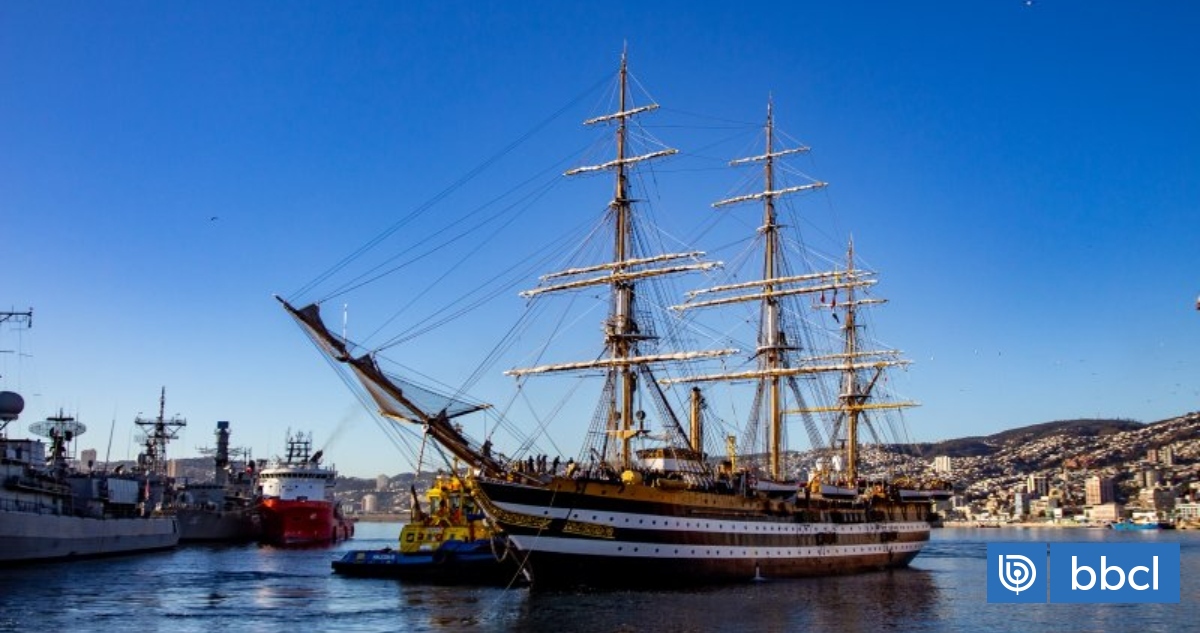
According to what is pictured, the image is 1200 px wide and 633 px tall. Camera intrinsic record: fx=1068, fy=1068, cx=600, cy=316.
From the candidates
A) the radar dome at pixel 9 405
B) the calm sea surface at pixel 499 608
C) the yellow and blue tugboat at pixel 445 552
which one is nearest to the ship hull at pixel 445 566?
the yellow and blue tugboat at pixel 445 552

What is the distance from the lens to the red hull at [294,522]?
95250mm

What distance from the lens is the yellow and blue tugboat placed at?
50969mm

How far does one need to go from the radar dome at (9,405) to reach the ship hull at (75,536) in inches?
258

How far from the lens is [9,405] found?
6228 centimetres

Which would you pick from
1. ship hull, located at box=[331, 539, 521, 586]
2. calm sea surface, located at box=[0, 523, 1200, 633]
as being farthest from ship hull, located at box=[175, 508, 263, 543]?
ship hull, located at box=[331, 539, 521, 586]

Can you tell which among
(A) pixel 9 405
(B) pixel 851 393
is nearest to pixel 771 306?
(B) pixel 851 393

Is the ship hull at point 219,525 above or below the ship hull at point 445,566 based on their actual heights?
below

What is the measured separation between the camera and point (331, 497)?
112 m

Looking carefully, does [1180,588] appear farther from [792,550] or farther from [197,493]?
[197,493]

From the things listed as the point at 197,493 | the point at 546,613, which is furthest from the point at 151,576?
the point at 197,493

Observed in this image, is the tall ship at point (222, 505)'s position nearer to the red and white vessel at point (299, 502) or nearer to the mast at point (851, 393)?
the red and white vessel at point (299, 502)

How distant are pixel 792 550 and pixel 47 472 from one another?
4420cm

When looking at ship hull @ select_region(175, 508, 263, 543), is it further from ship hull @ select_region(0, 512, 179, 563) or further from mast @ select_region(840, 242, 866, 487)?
mast @ select_region(840, 242, 866, 487)

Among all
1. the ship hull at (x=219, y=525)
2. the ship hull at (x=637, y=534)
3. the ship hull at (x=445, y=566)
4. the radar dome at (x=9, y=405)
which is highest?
the radar dome at (x=9, y=405)
